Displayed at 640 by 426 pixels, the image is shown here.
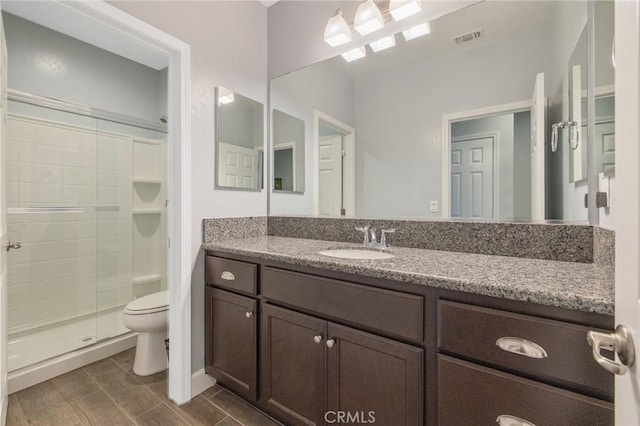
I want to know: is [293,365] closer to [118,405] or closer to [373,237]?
[373,237]

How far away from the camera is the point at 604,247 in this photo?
1.00m

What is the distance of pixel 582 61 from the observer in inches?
46.4

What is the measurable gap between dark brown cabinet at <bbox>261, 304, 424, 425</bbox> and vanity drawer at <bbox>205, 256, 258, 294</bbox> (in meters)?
0.15

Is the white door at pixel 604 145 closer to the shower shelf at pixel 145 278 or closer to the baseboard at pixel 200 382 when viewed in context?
the baseboard at pixel 200 382

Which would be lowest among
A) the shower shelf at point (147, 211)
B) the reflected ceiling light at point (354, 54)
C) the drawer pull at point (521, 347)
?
the drawer pull at point (521, 347)

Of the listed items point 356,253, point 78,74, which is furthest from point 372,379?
point 78,74

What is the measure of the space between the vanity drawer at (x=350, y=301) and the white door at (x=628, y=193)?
0.52 m

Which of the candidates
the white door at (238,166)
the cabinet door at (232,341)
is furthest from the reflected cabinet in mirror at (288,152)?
the cabinet door at (232,341)

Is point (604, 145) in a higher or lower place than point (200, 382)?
higher

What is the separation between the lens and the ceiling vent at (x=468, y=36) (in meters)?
1.44

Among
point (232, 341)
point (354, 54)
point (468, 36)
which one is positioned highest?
point (354, 54)

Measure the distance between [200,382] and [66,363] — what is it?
3.14ft

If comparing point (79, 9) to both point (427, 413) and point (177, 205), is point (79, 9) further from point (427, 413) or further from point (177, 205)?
point (427, 413)

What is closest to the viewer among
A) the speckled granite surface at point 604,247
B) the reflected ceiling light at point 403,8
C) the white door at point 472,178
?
the speckled granite surface at point 604,247
